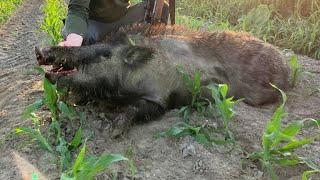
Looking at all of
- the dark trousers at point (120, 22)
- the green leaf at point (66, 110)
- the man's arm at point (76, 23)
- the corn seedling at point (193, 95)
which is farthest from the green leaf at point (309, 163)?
the dark trousers at point (120, 22)

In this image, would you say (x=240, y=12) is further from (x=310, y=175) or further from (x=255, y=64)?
(x=310, y=175)

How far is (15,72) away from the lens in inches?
181

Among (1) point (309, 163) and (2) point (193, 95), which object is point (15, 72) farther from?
(1) point (309, 163)

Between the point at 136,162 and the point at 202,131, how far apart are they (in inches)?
19.0

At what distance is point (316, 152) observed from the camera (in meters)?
3.19

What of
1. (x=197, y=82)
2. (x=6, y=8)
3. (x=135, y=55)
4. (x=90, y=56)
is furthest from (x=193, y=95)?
(x=6, y=8)

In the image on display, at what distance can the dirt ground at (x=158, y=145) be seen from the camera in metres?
2.87

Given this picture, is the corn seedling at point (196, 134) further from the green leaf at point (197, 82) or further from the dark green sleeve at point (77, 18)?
the dark green sleeve at point (77, 18)

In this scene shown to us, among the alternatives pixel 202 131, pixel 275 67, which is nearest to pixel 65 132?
pixel 202 131

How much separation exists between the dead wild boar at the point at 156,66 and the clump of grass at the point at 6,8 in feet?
12.7

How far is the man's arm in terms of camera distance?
11.7 feet

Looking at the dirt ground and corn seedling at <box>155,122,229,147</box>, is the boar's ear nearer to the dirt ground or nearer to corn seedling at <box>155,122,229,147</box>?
the dirt ground

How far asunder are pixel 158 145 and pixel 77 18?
1.15m

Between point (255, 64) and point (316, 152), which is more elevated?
point (255, 64)
